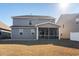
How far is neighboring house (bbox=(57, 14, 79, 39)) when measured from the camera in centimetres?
1832

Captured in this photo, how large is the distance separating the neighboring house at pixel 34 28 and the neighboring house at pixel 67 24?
1.10 metres

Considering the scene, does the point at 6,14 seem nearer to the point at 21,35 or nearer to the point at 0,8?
the point at 0,8

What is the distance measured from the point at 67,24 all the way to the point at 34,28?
4.18 metres

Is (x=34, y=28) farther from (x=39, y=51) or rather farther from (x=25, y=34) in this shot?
(x=39, y=51)

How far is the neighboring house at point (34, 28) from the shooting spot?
59.8 ft

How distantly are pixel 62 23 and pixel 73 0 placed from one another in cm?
1197

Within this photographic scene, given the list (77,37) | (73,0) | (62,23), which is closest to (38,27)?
(62,23)

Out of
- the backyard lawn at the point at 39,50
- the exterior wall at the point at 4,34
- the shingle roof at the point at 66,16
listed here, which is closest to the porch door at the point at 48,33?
the shingle roof at the point at 66,16

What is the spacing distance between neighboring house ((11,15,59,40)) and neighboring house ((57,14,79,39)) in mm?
1098

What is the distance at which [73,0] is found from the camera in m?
8.06

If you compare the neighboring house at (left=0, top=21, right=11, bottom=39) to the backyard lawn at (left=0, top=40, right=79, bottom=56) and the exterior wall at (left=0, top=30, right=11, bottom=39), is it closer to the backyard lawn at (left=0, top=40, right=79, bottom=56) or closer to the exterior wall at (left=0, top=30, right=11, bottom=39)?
the exterior wall at (left=0, top=30, right=11, bottom=39)

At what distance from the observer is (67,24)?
64.7 feet

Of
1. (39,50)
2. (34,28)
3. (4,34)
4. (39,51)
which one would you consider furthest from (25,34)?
(39,51)

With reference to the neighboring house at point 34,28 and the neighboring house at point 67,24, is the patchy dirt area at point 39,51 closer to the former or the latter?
the neighboring house at point 34,28
